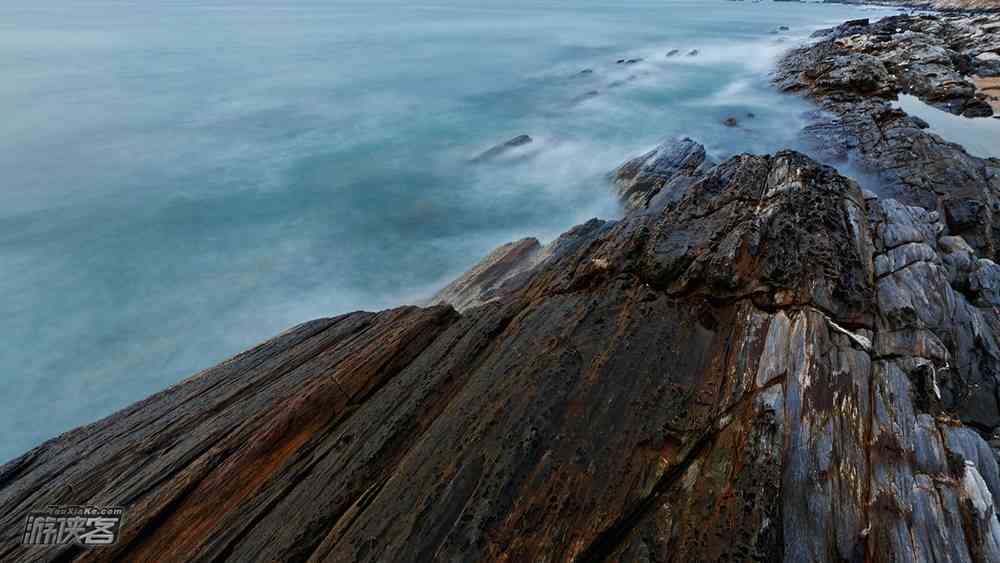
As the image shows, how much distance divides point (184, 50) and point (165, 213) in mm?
35048

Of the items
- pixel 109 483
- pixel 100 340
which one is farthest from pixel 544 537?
pixel 100 340

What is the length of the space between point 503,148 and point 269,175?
907 cm

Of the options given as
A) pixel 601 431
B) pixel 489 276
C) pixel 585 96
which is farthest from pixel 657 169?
pixel 585 96

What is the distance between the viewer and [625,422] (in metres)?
4.84

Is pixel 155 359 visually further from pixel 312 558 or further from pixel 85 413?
pixel 312 558

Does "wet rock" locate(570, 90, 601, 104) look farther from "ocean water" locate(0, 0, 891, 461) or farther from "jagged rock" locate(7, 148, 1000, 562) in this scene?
"jagged rock" locate(7, 148, 1000, 562)

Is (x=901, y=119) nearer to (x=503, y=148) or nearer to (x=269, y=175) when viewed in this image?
(x=503, y=148)

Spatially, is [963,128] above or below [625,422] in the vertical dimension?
below

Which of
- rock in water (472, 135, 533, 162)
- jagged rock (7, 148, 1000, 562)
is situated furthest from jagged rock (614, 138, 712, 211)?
jagged rock (7, 148, 1000, 562)

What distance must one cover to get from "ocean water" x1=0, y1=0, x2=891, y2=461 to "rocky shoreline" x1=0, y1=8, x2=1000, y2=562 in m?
4.37

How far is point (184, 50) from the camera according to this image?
40656 mm

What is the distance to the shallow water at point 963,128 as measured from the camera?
53.9ft

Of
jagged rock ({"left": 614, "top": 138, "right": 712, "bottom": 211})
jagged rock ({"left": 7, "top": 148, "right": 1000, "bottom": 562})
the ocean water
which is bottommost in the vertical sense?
the ocean water

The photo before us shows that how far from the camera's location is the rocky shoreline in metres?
4.02
